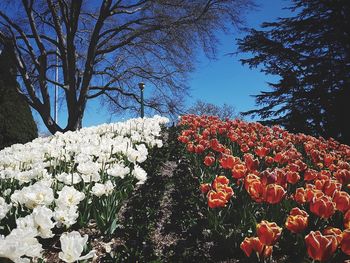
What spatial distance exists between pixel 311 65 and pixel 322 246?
1276cm

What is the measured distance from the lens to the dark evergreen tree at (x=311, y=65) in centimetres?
1261

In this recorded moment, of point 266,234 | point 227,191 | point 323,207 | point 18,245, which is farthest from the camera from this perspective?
point 227,191

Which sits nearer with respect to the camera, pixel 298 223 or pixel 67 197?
pixel 298 223

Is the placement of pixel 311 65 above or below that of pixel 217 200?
above

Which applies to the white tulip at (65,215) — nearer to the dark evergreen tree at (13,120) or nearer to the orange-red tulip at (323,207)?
the orange-red tulip at (323,207)

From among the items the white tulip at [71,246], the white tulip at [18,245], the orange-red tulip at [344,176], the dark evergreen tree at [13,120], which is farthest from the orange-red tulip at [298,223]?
the dark evergreen tree at [13,120]

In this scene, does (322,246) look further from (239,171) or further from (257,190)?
(239,171)

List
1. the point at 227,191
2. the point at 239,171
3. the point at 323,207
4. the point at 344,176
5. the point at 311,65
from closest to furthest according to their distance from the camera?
the point at 323,207
the point at 227,191
the point at 239,171
the point at 344,176
the point at 311,65

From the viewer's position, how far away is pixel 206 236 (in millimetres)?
3139

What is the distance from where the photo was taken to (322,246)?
1.83 metres

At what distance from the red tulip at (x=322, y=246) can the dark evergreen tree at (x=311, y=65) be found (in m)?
Result: 11.6

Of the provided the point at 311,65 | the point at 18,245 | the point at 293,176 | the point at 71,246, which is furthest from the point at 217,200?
the point at 311,65

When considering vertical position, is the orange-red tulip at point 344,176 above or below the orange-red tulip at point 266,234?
above

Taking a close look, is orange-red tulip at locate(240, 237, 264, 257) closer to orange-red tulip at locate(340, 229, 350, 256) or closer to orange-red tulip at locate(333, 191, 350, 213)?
orange-red tulip at locate(340, 229, 350, 256)
